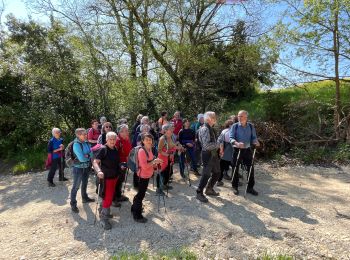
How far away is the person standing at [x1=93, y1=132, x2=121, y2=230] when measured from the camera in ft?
19.1

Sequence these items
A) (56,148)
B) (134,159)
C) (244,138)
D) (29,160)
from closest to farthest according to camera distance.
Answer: (134,159), (244,138), (56,148), (29,160)

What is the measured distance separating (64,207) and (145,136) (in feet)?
9.57

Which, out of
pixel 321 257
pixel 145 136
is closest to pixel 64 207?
pixel 145 136

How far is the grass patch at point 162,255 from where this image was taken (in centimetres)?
485

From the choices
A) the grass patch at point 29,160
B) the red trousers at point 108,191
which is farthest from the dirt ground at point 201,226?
the grass patch at point 29,160

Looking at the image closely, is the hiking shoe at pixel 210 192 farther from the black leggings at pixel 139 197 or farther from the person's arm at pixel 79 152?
the person's arm at pixel 79 152

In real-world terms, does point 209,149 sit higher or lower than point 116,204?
higher

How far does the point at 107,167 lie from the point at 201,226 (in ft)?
6.49

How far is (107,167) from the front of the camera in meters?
5.88

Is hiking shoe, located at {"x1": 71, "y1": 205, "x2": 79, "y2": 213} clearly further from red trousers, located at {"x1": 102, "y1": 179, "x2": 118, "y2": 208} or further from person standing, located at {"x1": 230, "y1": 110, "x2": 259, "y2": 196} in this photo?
person standing, located at {"x1": 230, "y1": 110, "x2": 259, "y2": 196}

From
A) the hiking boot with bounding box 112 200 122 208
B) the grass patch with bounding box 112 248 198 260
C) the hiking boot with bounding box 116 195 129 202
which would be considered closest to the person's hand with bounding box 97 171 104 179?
the grass patch with bounding box 112 248 198 260

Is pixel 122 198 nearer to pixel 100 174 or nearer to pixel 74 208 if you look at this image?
pixel 74 208

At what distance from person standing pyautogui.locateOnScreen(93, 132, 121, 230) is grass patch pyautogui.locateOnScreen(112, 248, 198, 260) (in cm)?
113

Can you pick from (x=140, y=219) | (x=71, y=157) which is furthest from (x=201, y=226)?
(x=71, y=157)
